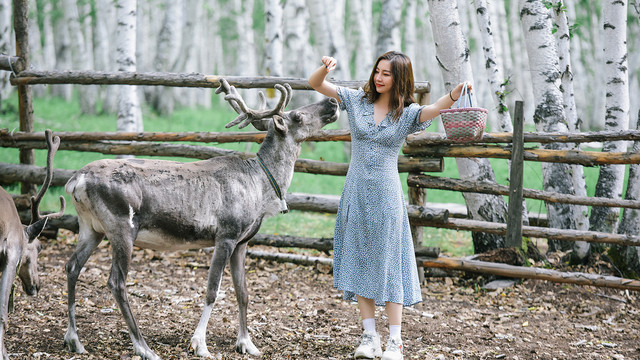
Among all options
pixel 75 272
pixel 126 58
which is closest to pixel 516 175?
pixel 75 272

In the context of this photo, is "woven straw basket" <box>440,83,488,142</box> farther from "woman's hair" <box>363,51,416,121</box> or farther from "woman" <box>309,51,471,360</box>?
"woman's hair" <box>363,51,416,121</box>

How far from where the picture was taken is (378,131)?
402 centimetres

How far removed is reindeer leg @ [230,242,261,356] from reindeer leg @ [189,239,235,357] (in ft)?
0.84

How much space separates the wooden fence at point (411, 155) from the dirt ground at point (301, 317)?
29 cm

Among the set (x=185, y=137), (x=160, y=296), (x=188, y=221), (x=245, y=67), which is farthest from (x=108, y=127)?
(x=188, y=221)

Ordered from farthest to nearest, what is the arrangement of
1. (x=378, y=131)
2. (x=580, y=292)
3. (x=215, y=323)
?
(x=580, y=292) → (x=215, y=323) → (x=378, y=131)

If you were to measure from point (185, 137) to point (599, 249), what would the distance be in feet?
16.1

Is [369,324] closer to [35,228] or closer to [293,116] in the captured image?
[293,116]

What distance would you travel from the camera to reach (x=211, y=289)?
411 cm

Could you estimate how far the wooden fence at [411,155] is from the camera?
5855 mm

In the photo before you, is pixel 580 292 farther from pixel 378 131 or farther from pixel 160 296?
pixel 160 296

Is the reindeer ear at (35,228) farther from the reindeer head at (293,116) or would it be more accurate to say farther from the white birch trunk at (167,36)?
the white birch trunk at (167,36)

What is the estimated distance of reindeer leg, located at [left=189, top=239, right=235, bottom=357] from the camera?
13.3 feet

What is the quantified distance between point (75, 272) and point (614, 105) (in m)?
5.90
